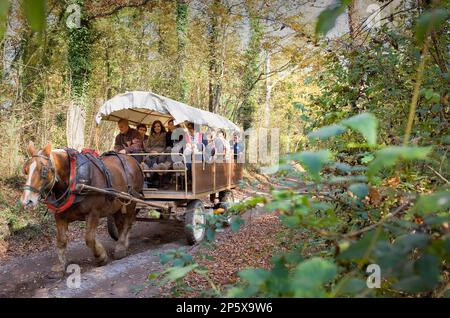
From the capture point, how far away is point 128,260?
6.02 m

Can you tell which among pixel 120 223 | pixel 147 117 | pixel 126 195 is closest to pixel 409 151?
pixel 126 195

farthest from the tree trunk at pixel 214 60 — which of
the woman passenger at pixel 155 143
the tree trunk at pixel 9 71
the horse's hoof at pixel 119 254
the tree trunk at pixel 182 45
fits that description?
the horse's hoof at pixel 119 254

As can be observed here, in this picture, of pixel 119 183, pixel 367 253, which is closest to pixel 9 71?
pixel 119 183

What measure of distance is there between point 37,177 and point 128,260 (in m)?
2.16

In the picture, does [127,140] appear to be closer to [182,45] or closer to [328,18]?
[328,18]

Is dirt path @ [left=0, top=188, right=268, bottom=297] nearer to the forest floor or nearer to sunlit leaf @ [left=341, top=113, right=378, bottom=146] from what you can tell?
the forest floor

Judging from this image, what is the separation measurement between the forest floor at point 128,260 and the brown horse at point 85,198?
374 mm

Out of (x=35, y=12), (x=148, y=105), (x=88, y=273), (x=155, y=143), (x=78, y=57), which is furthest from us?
(x=78, y=57)

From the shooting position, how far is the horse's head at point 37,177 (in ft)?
15.0

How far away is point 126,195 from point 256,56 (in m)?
16.2

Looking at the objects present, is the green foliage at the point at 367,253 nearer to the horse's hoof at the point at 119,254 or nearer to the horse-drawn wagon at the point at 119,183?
the horse-drawn wagon at the point at 119,183

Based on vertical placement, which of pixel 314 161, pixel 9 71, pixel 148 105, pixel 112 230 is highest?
pixel 9 71

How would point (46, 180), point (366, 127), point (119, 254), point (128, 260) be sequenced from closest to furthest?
point (366, 127), point (46, 180), point (128, 260), point (119, 254)

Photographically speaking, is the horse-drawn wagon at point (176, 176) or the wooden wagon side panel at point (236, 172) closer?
the horse-drawn wagon at point (176, 176)
